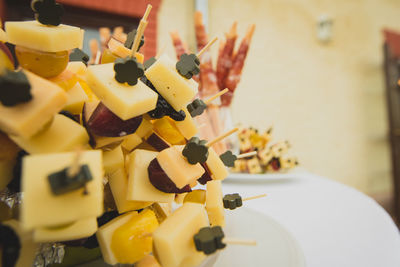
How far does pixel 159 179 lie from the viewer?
1.04ft

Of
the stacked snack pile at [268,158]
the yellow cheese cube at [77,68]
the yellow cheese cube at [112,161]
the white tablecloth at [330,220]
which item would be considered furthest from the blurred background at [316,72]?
the yellow cheese cube at [112,161]

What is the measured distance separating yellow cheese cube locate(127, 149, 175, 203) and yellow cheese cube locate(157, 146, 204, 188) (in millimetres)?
25

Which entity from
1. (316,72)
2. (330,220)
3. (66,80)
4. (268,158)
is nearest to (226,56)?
(268,158)

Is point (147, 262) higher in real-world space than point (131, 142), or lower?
lower

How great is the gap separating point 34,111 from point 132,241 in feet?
0.65

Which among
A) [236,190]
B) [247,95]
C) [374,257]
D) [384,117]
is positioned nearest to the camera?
[374,257]

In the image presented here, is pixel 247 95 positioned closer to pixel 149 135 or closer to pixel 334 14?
pixel 334 14

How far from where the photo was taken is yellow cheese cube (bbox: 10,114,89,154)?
0.83ft

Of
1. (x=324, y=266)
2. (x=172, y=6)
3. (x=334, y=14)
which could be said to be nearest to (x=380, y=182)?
(x=334, y=14)

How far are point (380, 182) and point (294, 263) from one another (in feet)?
13.5

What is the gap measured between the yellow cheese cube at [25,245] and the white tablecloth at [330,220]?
0.44 meters

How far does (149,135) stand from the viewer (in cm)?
38

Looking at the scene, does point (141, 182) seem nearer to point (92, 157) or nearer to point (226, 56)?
point (92, 157)

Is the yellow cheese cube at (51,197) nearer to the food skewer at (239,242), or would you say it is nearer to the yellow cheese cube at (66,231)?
the yellow cheese cube at (66,231)
